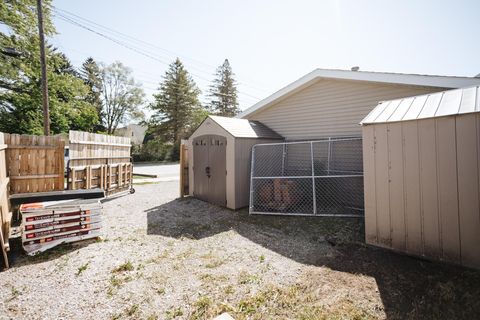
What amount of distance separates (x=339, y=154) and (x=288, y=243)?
4.05m

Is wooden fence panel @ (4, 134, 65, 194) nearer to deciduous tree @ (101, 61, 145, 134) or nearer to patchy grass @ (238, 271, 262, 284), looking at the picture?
patchy grass @ (238, 271, 262, 284)

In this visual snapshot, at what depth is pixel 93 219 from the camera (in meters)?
4.73

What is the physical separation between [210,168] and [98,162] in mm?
4164

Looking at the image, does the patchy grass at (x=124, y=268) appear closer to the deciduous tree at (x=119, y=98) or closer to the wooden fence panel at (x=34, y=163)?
the wooden fence panel at (x=34, y=163)

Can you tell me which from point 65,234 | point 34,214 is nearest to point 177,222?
point 65,234

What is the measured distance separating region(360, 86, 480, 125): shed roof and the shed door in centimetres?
440

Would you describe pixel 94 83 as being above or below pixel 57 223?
above

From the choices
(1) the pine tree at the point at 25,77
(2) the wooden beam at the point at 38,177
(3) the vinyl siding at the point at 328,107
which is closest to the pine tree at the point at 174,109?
(1) the pine tree at the point at 25,77

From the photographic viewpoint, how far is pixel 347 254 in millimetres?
4180

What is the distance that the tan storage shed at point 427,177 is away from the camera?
3.36m

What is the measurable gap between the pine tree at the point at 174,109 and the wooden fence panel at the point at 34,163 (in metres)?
27.3

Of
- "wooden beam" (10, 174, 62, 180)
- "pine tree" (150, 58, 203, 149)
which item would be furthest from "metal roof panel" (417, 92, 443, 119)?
"pine tree" (150, 58, 203, 149)

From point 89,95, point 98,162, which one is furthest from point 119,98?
point 98,162

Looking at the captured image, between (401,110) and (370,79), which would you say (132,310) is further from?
(370,79)
